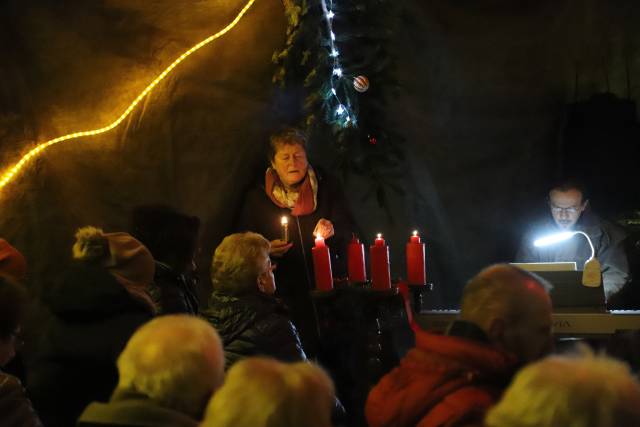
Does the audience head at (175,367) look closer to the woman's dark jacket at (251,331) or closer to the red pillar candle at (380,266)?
the woman's dark jacket at (251,331)

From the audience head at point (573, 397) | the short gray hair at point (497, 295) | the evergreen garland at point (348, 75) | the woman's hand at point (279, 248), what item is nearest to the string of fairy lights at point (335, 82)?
the evergreen garland at point (348, 75)

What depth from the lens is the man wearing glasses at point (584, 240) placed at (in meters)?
4.89

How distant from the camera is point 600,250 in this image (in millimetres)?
4973

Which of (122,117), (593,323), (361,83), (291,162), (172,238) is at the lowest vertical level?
(593,323)

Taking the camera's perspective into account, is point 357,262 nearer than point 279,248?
Yes

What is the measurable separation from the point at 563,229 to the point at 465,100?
1497 mm

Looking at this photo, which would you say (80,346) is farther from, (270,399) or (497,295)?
(497,295)

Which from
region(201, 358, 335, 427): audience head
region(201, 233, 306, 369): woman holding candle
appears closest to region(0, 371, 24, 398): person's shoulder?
region(201, 233, 306, 369): woman holding candle

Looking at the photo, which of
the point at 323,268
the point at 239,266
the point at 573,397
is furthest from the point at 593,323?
the point at 573,397

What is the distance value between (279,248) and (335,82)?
4.01ft

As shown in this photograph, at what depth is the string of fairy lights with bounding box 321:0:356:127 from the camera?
473cm

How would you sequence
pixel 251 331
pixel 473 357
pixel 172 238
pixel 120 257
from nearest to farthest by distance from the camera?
pixel 473 357, pixel 120 257, pixel 251 331, pixel 172 238

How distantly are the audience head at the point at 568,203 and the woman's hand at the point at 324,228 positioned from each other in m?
1.67

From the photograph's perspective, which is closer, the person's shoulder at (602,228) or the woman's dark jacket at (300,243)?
the woman's dark jacket at (300,243)
